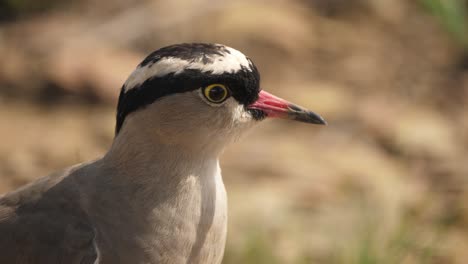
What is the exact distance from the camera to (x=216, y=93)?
3133 millimetres

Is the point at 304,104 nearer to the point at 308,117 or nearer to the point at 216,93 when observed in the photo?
the point at 308,117

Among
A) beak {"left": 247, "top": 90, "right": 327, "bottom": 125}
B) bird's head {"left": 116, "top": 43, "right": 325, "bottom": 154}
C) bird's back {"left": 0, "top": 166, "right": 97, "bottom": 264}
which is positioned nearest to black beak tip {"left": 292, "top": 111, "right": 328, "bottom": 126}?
beak {"left": 247, "top": 90, "right": 327, "bottom": 125}

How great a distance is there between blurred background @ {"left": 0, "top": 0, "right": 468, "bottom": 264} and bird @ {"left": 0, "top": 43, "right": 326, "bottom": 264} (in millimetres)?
1184

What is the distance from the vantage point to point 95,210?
3197 millimetres

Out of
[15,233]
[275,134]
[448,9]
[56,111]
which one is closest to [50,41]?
[56,111]

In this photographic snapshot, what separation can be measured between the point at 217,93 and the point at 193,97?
0.09 m

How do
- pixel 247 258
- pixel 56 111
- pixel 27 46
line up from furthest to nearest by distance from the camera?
pixel 27 46 → pixel 56 111 → pixel 247 258

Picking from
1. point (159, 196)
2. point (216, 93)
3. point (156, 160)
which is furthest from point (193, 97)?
point (159, 196)

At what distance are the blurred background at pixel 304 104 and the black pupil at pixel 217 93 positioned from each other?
1412 millimetres

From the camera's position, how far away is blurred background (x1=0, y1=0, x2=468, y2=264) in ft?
16.8

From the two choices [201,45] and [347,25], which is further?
[347,25]

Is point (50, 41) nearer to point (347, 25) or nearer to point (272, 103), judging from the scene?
point (347, 25)

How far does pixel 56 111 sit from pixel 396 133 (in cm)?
246

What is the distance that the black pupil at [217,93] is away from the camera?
3.12 m
